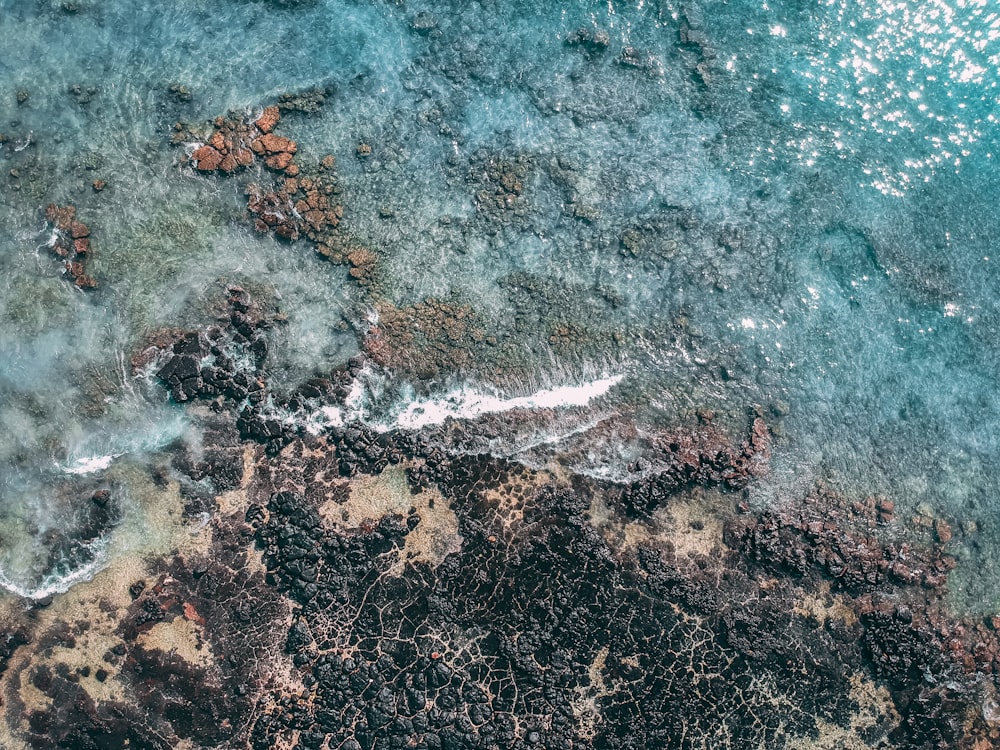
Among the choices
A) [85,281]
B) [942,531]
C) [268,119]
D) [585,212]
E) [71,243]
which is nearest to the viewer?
[85,281]

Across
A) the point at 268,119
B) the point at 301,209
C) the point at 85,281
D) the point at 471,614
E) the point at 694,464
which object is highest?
the point at 268,119

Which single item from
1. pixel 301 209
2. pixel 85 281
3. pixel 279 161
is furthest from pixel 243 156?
pixel 85 281

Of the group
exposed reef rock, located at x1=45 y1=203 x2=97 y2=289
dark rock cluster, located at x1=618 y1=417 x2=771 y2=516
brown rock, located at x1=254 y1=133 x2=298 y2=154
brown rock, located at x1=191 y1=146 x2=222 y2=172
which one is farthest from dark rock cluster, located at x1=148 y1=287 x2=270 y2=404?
dark rock cluster, located at x1=618 y1=417 x2=771 y2=516

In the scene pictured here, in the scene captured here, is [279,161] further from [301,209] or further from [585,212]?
[585,212]

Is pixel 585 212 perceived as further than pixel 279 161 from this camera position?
Yes

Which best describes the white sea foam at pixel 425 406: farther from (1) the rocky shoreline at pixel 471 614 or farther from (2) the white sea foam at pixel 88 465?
(2) the white sea foam at pixel 88 465
